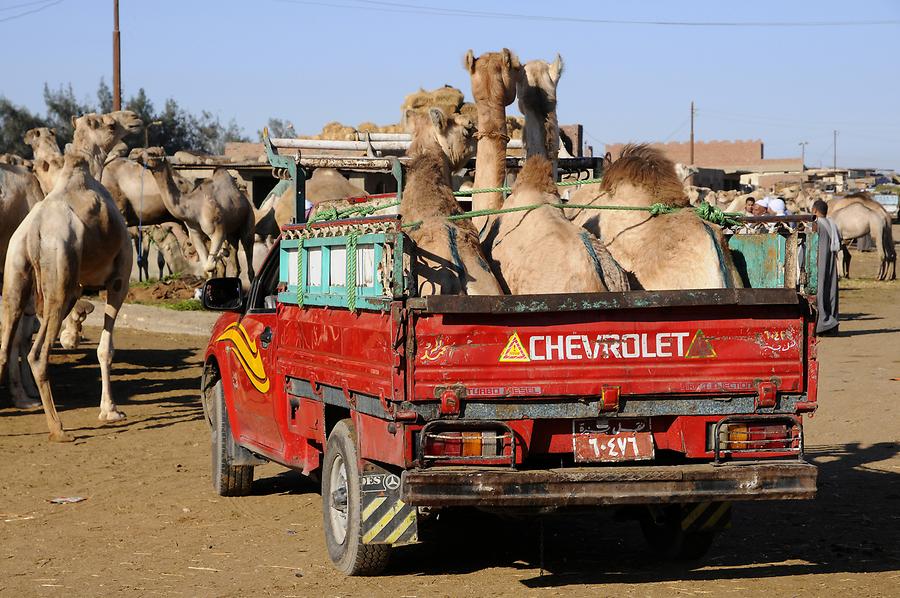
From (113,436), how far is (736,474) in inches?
285

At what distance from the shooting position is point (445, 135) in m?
9.60

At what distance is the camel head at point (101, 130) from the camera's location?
1509cm

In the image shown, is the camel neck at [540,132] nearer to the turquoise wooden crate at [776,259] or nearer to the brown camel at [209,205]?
the turquoise wooden crate at [776,259]

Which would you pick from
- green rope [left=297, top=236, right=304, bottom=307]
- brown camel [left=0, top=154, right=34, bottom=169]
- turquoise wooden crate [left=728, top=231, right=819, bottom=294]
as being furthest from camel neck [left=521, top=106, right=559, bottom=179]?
brown camel [left=0, top=154, right=34, bottom=169]

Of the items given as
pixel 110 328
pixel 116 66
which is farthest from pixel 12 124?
pixel 110 328

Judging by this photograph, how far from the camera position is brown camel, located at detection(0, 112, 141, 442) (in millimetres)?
12062

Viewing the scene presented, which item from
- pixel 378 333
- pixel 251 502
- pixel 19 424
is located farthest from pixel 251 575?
pixel 19 424

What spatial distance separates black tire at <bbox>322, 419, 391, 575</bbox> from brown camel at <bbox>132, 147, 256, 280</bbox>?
16734mm

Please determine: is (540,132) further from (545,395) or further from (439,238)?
(545,395)

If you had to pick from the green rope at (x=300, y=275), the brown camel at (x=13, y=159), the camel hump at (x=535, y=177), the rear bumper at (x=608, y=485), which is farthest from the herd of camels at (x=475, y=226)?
the brown camel at (x=13, y=159)

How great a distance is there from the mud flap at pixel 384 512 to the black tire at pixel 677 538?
139 centimetres

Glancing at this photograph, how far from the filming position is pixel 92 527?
Result: 8195mm

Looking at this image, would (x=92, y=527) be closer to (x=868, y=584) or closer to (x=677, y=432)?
(x=677, y=432)

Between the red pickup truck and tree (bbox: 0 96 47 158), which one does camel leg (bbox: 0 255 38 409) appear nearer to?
the red pickup truck
